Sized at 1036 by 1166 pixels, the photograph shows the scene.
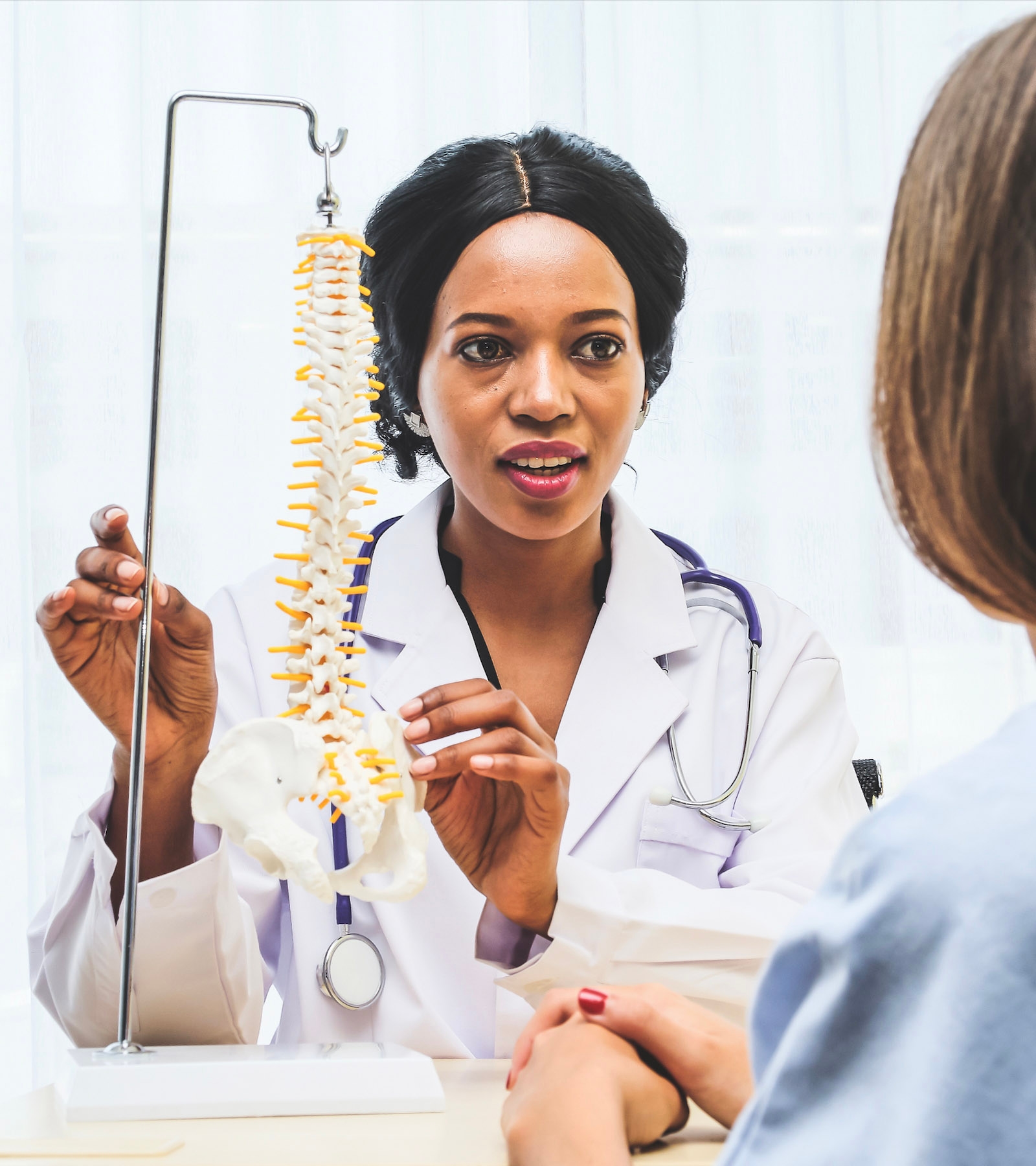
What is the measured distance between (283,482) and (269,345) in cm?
19

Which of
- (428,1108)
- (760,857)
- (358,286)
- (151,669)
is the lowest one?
(428,1108)

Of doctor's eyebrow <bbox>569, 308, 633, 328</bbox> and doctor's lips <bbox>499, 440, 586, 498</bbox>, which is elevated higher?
doctor's eyebrow <bbox>569, 308, 633, 328</bbox>

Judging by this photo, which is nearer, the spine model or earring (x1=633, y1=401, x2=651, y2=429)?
the spine model

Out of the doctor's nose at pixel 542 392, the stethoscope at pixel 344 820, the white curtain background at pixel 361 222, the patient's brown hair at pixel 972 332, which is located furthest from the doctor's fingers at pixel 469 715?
the white curtain background at pixel 361 222

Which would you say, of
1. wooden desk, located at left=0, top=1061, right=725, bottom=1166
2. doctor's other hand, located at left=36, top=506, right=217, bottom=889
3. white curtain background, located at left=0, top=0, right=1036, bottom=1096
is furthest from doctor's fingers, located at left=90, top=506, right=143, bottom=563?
white curtain background, located at left=0, top=0, right=1036, bottom=1096

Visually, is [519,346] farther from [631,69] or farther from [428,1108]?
[631,69]

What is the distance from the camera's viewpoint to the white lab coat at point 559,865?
885 mm

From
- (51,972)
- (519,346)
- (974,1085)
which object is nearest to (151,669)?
(51,972)

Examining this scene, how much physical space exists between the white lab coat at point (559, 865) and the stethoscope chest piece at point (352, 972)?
5 centimetres

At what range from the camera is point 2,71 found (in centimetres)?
162

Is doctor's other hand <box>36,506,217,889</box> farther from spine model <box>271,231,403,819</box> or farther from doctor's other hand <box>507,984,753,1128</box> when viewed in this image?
doctor's other hand <box>507,984,753,1128</box>

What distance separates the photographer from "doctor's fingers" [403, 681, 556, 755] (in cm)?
76

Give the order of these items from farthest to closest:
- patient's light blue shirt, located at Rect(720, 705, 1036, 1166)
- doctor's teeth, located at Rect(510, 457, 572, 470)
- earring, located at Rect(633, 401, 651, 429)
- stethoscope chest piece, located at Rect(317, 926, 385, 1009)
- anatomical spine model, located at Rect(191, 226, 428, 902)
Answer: earring, located at Rect(633, 401, 651, 429) < doctor's teeth, located at Rect(510, 457, 572, 470) < stethoscope chest piece, located at Rect(317, 926, 385, 1009) < anatomical spine model, located at Rect(191, 226, 428, 902) < patient's light blue shirt, located at Rect(720, 705, 1036, 1166)

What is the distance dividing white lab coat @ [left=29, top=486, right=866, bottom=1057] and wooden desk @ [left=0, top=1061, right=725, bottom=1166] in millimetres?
162
